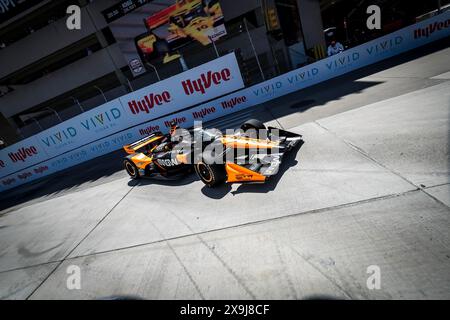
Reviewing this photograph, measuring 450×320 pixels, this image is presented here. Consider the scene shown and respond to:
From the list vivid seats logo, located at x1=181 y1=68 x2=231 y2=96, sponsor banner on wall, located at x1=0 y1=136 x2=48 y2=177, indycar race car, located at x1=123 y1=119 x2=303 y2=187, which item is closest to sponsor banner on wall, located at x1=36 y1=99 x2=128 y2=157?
sponsor banner on wall, located at x1=0 y1=136 x2=48 y2=177

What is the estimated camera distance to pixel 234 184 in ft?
19.5

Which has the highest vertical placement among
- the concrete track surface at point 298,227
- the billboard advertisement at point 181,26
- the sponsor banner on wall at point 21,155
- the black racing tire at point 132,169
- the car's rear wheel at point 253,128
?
the billboard advertisement at point 181,26

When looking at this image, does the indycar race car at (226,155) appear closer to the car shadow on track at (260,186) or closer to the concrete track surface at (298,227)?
the car shadow on track at (260,186)

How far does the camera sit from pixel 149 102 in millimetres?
13992

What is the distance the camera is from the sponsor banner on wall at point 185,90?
511 inches

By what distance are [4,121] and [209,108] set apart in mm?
23836

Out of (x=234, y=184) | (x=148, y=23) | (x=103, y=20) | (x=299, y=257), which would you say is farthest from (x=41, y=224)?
(x=103, y=20)

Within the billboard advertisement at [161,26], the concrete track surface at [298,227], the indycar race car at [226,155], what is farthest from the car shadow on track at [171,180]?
the billboard advertisement at [161,26]

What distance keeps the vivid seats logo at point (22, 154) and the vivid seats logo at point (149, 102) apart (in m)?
7.68

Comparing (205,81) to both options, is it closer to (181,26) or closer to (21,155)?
(181,26)

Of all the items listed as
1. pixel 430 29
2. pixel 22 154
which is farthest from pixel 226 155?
pixel 22 154
